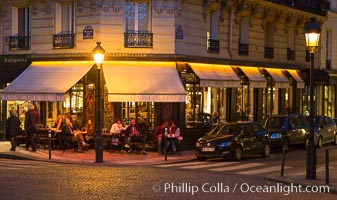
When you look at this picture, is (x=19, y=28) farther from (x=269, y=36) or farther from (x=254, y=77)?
(x=269, y=36)

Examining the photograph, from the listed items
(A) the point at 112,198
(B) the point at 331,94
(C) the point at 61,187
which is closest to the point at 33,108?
(C) the point at 61,187

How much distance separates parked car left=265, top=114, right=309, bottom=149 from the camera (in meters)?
28.7

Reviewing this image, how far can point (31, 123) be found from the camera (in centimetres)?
2705

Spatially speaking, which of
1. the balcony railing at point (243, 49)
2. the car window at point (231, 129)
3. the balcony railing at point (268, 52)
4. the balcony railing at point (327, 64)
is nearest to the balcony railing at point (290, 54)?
the balcony railing at point (268, 52)

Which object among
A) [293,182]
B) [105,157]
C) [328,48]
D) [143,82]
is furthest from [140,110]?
[328,48]

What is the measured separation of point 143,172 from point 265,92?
56.0 feet

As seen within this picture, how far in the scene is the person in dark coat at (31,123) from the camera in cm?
2661

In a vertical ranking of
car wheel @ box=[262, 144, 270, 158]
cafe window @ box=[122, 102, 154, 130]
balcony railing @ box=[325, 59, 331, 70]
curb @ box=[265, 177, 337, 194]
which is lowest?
curb @ box=[265, 177, 337, 194]

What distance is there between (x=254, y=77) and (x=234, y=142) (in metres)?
8.71

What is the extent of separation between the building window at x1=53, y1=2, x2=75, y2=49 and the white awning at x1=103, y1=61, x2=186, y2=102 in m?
2.09

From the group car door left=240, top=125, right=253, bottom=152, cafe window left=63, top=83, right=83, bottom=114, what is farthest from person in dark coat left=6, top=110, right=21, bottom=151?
car door left=240, top=125, right=253, bottom=152

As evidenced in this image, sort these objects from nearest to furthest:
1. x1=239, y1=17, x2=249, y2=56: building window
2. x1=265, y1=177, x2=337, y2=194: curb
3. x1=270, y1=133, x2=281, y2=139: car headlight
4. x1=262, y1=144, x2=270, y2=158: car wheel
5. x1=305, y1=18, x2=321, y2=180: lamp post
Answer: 1. x1=265, y1=177, x2=337, y2=194: curb
2. x1=305, y1=18, x2=321, y2=180: lamp post
3. x1=262, y1=144, x2=270, y2=158: car wheel
4. x1=270, y1=133, x2=281, y2=139: car headlight
5. x1=239, y1=17, x2=249, y2=56: building window

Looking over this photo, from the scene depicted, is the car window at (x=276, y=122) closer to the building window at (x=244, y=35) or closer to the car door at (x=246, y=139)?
the car door at (x=246, y=139)

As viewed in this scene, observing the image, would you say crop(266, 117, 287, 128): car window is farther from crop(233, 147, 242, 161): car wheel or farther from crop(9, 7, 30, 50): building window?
crop(9, 7, 30, 50): building window
